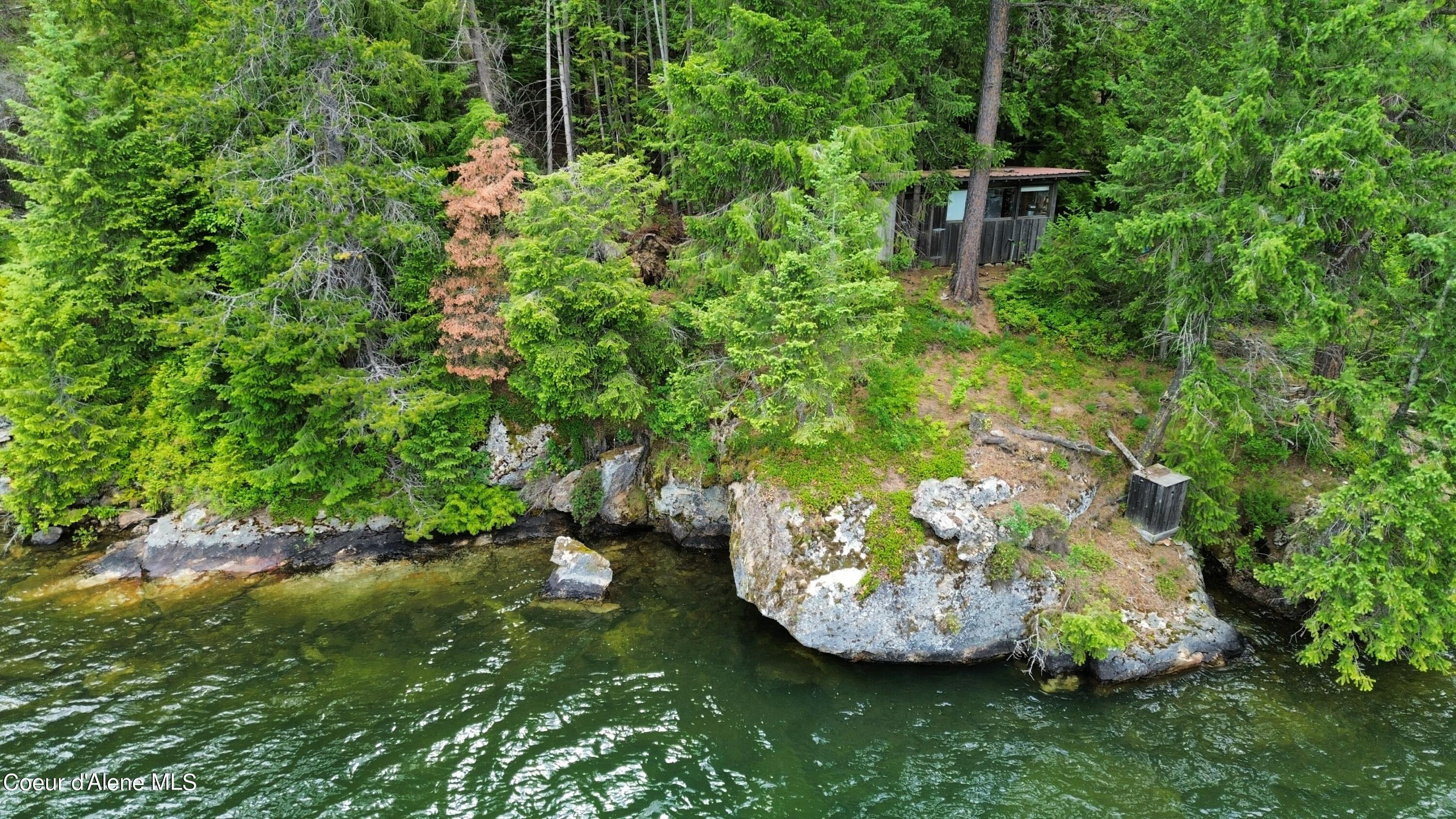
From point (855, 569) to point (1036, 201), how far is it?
14.5 meters

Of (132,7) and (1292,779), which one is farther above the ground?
(132,7)

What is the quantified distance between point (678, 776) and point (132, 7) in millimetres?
19918

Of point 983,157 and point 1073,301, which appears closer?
point 983,157

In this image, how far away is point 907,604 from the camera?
37.8ft

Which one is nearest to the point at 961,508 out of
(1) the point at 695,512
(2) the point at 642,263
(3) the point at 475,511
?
(1) the point at 695,512

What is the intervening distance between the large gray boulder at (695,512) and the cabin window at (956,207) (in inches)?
448

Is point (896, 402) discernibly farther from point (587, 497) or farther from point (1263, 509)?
point (587, 497)

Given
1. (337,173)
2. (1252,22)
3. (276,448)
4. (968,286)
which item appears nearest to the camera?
(1252,22)

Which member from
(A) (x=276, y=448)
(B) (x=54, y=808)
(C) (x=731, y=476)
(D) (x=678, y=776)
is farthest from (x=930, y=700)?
(A) (x=276, y=448)

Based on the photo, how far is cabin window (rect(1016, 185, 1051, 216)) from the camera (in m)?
20.4

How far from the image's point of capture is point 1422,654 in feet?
32.0

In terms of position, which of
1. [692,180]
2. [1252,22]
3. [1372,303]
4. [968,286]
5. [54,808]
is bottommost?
[54,808]

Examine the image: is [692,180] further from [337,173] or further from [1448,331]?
[1448,331]

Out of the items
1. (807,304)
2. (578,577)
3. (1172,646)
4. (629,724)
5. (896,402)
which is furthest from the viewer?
(896,402)
